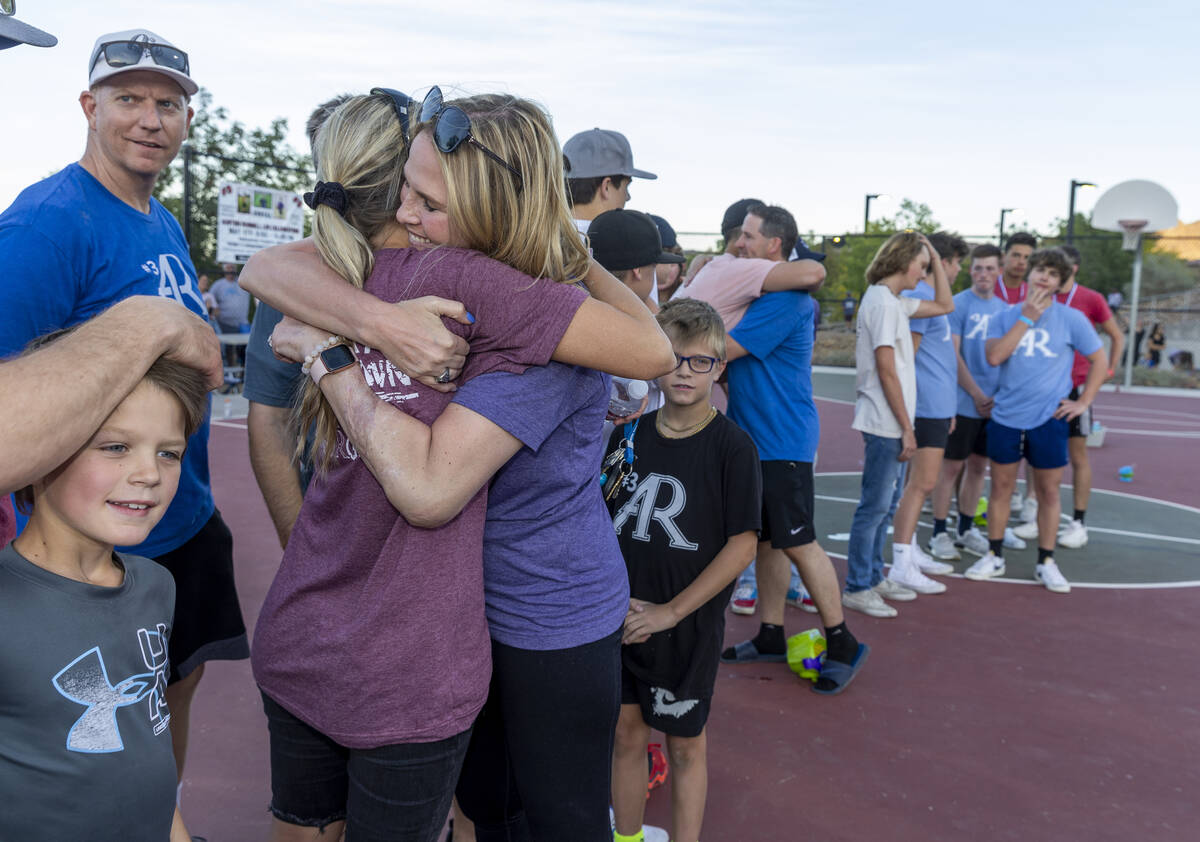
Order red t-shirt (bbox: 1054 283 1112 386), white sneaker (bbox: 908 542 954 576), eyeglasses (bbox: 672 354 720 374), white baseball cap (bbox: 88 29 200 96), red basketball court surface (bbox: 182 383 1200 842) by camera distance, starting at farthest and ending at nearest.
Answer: red t-shirt (bbox: 1054 283 1112 386) → white sneaker (bbox: 908 542 954 576) → red basketball court surface (bbox: 182 383 1200 842) → eyeglasses (bbox: 672 354 720 374) → white baseball cap (bbox: 88 29 200 96)

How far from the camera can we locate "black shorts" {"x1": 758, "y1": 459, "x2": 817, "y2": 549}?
4.27m

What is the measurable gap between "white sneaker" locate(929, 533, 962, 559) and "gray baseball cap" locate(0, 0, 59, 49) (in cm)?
636

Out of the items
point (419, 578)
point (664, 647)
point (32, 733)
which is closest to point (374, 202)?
point (419, 578)

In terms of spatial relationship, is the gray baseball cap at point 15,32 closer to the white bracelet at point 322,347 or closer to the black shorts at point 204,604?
the white bracelet at point 322,347

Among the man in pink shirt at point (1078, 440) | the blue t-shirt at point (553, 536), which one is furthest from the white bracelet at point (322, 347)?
the man in pink shirt at point (1078, 440)

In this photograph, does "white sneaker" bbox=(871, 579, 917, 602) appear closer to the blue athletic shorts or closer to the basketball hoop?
the blue athletic shorts

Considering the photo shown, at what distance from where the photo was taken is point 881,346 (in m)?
5.25

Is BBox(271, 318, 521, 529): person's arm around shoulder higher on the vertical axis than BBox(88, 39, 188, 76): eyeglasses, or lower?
lower

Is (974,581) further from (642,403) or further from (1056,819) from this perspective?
(642,403)

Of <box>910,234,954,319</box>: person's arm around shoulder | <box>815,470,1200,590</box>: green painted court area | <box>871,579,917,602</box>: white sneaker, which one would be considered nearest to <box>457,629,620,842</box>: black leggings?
<box>871,579,917,602</box>: white sneaker

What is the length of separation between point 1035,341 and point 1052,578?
1.62 meters

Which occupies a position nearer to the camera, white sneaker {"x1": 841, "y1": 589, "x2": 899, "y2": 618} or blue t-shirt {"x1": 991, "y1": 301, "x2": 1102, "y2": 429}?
white sneaker {"x1": 841, "y1": 589, "x2": 899, "y2": 618}

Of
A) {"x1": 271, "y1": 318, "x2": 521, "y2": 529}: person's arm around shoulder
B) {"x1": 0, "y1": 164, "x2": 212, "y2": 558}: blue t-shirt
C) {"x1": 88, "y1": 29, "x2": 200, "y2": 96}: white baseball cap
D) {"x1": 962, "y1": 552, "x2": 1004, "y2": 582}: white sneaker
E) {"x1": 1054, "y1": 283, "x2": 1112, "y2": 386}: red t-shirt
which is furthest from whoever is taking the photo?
{"x1": 1054, "y1": 283, "x2": 1112, "y2": 386}: red t-shirt

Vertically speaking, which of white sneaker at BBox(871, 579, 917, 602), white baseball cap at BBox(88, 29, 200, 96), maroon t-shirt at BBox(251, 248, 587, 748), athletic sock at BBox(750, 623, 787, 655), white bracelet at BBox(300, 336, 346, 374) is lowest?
white sneaker at BBox(871, 579, 917, 602)
